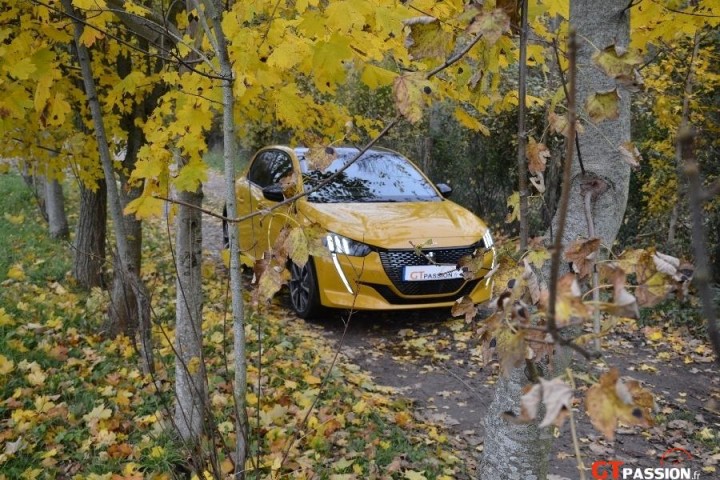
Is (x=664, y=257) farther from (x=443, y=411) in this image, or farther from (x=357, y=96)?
(x=357, y=96)

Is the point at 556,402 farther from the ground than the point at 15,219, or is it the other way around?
the point at 556,402

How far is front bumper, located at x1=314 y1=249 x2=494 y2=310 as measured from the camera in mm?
4902

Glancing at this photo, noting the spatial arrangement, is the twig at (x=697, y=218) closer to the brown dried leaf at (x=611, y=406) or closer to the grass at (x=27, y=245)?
the brown dried leaf at (x=611, y=406)

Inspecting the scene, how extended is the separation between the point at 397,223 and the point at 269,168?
2240 mm

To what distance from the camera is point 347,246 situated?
4.96 m

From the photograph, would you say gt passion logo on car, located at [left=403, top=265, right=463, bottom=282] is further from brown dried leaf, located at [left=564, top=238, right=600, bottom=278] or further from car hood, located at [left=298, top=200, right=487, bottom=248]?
brown dried leaf, located at [left=564, top=238, right=600, bottom=278]

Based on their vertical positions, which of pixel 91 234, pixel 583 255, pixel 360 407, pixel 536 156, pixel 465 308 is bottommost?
pixel 360 407

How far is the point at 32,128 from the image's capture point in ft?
14.0

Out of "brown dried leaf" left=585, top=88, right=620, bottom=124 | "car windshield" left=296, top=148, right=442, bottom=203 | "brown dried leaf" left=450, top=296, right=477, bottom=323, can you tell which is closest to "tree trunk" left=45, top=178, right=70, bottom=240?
"car windshield" left=296, top=148, right=442, bottom=203

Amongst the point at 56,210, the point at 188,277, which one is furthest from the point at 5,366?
the point at 56,210

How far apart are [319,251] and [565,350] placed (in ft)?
2.54

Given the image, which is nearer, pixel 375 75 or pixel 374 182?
pixel 375 75

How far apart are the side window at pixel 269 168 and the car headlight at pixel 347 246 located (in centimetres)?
137

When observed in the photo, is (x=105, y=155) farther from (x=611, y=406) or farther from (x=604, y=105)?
(x=611, y=406)
